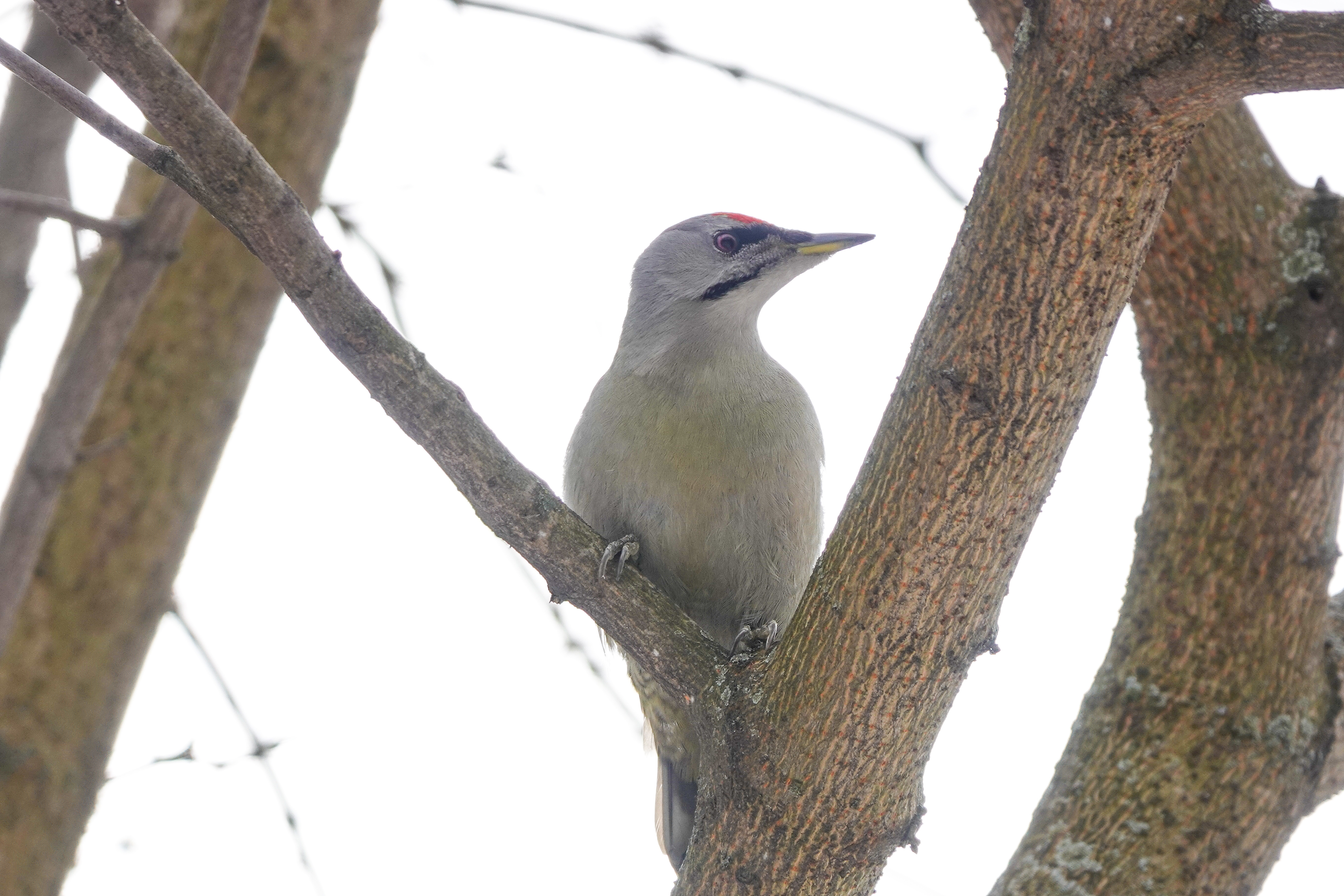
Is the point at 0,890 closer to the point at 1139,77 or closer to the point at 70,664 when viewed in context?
the point at 70,664

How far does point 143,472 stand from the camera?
4375 millimetres

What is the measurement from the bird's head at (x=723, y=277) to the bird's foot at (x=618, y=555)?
41.0 inches

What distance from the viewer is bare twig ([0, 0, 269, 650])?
3.08m

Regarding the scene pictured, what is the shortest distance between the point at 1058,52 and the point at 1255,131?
1.86 metres

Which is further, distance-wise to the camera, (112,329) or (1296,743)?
(1296,743)

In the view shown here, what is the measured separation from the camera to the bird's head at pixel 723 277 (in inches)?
176

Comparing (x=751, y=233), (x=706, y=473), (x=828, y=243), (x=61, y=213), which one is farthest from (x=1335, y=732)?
(x=61, y=213)

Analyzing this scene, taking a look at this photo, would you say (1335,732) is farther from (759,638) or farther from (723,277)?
(723,277)

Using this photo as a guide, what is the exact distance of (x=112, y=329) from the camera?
3176 mm

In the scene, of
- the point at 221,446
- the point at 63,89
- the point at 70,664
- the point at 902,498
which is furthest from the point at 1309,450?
the point at 70,664

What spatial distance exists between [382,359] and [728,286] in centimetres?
218

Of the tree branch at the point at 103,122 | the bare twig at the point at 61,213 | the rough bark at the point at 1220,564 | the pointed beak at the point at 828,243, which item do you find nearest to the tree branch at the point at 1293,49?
the rough bark at the point at 1220,564

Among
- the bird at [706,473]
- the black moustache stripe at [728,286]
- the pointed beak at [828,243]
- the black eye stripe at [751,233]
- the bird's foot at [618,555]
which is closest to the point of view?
the bird's foot at [618,555]

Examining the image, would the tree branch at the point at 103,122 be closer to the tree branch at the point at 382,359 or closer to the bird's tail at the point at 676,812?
the tree branch at the point at 382,359
